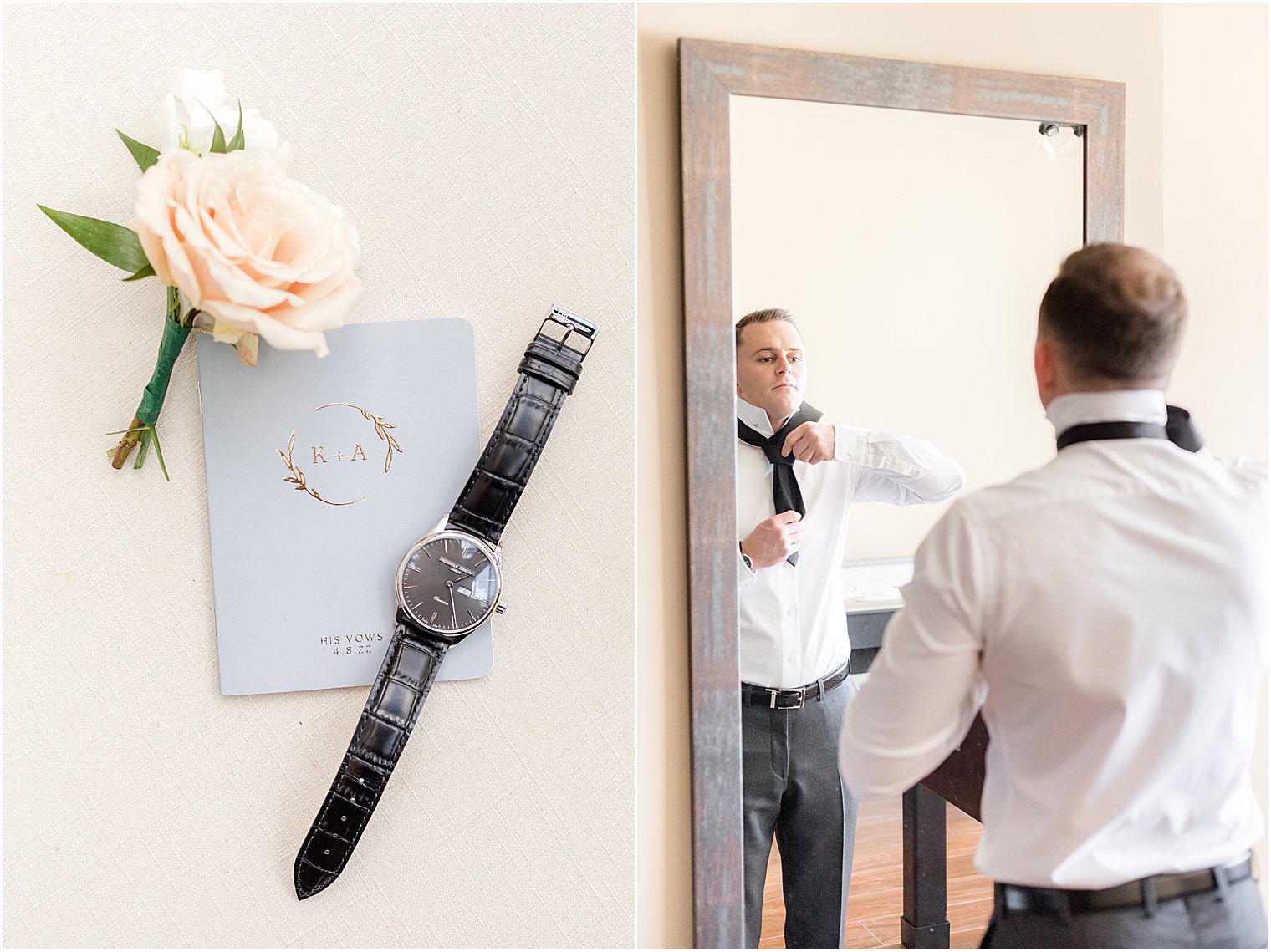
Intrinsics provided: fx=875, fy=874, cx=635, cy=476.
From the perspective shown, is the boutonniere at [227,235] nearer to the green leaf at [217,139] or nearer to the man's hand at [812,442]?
the green leaf at [217,139]

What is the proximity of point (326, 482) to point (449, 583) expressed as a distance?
159mm

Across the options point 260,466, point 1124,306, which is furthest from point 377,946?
point 1124,306

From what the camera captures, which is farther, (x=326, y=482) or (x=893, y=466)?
(x=893, y=466)

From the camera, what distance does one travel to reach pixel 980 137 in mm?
1104

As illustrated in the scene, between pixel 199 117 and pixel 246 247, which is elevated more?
pixel 199 117

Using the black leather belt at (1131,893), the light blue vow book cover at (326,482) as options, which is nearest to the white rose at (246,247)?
the light blue vow book cover at (326,482)

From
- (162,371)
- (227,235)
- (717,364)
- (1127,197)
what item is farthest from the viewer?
(1127,197)

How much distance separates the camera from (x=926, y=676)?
76 cm

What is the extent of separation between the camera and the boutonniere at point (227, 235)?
2.27ft

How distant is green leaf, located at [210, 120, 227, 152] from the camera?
0.76 m

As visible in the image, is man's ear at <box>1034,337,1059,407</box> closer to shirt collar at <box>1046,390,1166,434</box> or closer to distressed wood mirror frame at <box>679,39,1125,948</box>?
shirt collar at <box>1046,390,1166,434</box>

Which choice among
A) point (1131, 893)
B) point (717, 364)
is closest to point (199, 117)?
point (717, 364)

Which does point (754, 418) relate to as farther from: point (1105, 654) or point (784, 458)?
point (1105, 654)

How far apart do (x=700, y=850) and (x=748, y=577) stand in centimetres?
34
